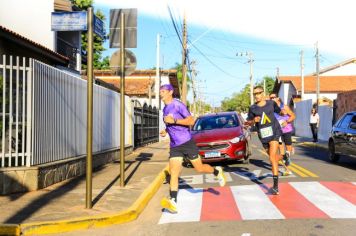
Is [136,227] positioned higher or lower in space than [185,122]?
lower

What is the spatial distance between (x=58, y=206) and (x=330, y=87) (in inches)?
2154

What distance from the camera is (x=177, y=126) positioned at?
703 cm

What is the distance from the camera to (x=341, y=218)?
6398 millimetres

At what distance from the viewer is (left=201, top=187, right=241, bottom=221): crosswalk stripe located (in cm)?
670

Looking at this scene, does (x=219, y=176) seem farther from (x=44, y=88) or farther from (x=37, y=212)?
(x=44, y=88)

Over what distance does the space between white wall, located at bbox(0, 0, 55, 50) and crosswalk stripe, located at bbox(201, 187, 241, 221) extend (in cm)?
1248

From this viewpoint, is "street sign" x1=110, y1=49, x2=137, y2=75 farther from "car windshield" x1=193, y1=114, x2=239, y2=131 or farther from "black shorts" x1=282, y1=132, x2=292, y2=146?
"car windshield" x1=193, y1=114, x2=239, y2=131

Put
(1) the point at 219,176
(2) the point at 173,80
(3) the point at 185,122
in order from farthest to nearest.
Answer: (2) the point at 173,80, (1) the point at 219,176, (3) the point at 185,122

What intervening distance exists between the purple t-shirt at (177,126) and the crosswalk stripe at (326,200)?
2.31m

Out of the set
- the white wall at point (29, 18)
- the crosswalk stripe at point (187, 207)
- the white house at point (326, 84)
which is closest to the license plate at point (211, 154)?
the crosswalk stripe at point (187, 207)

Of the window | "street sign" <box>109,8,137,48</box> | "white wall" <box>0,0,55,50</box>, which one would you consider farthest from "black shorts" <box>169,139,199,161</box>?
"white wall" <box>0,0,55,50</box>

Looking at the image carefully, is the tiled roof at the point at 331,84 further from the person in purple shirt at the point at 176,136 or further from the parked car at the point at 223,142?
the person in purple shirt at the point at 176,136

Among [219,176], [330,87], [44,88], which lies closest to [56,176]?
[44,88]

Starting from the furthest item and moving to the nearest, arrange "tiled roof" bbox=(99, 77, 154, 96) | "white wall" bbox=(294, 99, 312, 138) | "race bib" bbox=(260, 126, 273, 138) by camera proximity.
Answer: "tiled roof" bbox=(99, 77, 154, 96)
"white wall" bbox=(294, 99, 312, 138)
"race bib" bbox=(260, 126, 273, 138)
